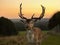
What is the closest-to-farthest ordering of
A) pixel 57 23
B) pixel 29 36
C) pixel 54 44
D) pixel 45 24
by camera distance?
pixel 29 36
pixel 54 44
pixel 57 23
pixel 45 24

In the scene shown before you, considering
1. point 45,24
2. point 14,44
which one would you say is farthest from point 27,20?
point 45,24

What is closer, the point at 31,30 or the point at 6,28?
the point at 31,30

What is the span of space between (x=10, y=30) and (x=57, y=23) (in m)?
8.87

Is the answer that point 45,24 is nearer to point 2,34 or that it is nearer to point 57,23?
point 57,23

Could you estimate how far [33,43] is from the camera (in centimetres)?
2045

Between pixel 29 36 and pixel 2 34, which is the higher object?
pixel 29 36

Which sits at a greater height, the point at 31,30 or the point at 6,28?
the point at 31,30

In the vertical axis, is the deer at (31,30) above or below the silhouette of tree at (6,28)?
above

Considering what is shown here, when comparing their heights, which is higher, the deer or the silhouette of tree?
the deer

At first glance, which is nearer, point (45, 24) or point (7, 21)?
point (7, 21)

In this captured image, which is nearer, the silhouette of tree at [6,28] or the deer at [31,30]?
the deer at [31,30]

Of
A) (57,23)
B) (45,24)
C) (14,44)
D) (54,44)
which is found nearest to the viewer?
(14,44)

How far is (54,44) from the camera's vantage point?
27.7 metres

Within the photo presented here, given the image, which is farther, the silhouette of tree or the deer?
the silhouette of tree
